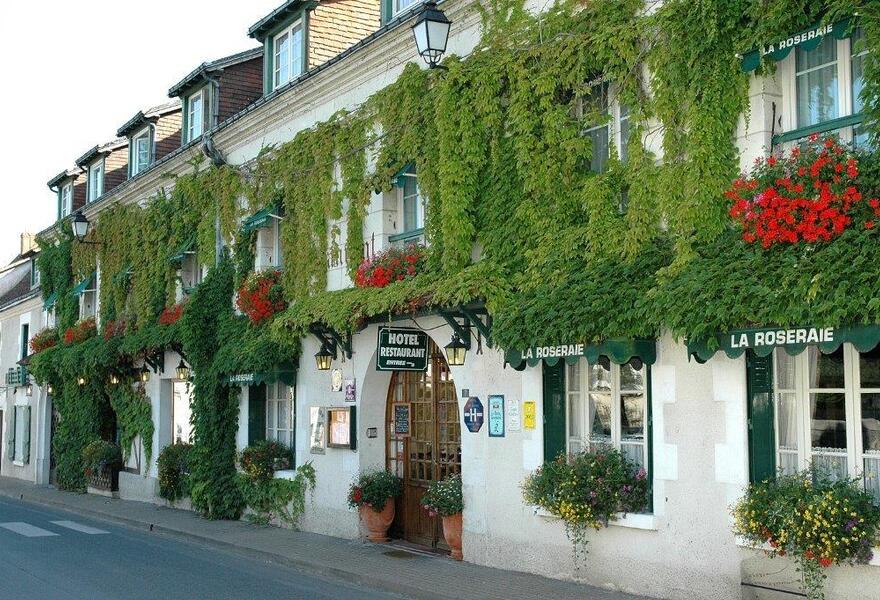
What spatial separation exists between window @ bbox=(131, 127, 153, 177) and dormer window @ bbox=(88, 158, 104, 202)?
109 inches

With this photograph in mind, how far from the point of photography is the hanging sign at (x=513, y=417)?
39.9 feet

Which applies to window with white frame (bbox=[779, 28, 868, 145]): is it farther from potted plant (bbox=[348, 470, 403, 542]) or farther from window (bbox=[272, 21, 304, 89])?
window (bbox=[272, 21, 304, 89])

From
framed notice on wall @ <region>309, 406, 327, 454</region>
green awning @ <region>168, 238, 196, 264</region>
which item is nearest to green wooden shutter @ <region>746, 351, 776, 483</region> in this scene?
framed notice on wall @ <region>309, 406, 327, 454</region>

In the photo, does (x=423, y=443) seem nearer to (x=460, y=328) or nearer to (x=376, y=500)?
(x=376, y=500)

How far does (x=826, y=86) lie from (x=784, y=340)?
2.59m

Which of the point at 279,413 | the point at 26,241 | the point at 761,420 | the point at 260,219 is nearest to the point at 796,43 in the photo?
the point at 761,420

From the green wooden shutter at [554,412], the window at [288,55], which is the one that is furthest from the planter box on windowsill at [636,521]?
the window at [288,55]

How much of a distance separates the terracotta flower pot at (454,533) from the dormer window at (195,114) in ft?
38.2

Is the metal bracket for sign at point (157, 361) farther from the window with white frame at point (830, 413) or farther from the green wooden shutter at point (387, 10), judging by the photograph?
the window with white frame at point (830, 413)

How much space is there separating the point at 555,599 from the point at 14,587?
20.2ft

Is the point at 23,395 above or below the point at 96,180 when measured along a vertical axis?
below

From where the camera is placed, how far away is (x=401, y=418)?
15211 mm

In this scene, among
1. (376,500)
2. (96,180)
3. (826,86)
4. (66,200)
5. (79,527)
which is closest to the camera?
(826,86)

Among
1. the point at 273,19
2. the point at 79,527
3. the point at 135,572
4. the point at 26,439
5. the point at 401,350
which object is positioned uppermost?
the point at 273,19
